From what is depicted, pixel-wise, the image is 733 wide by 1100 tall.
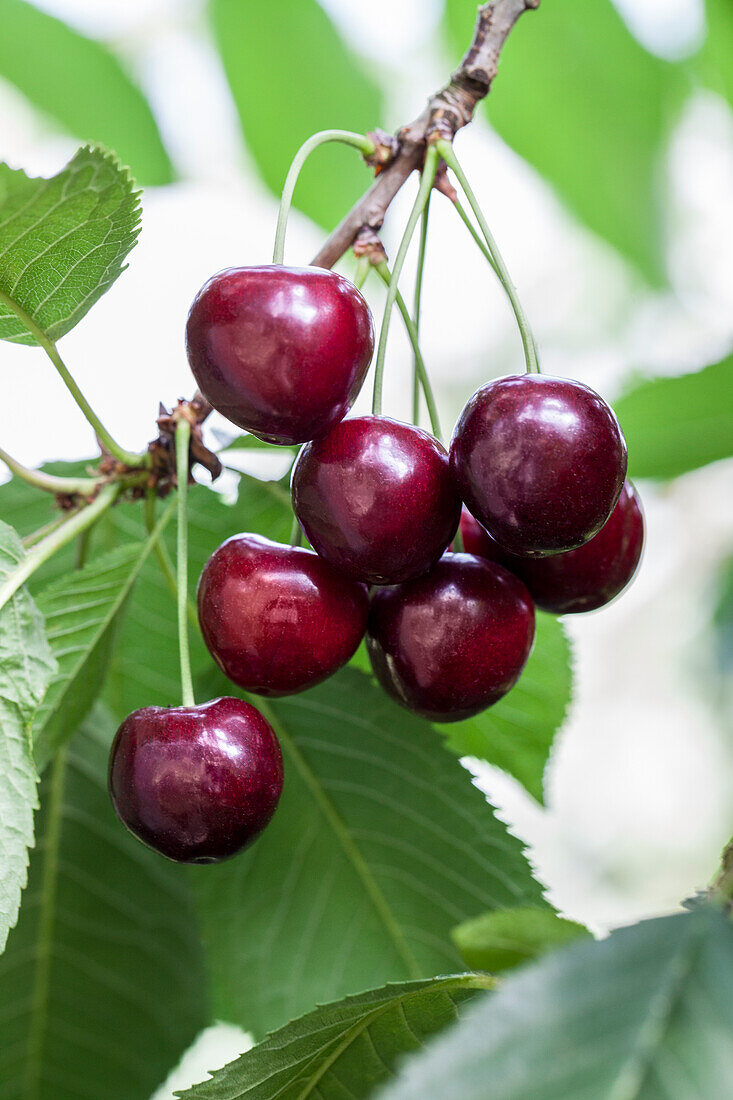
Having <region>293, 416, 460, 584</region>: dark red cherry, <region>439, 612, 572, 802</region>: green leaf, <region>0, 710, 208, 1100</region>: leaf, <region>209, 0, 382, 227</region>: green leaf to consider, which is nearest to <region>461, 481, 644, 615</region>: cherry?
<region>293, 416, 460, 584</region>: dark red cherry

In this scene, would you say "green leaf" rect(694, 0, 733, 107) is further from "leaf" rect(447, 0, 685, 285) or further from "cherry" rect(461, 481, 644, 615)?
"cherry" rect(461, 481, 644, 615)

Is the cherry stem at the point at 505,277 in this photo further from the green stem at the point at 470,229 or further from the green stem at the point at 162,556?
the green stem at the point at 162,556

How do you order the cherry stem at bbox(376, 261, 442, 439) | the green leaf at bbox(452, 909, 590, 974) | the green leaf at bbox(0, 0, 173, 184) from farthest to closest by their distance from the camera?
the green leaf at bbox(0, 0, 173, 184)
the cherry stem at bbox(376, 261, 442, 439)
the green leaf at bbox(452, 909, 590, 974)

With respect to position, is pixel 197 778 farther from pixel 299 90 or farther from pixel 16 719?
pixel 299 90

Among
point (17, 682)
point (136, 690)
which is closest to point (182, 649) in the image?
point (17, 682)

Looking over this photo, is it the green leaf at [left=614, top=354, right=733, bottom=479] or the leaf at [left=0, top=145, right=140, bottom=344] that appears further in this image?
the green leaf at [left=614, top=354, right=733, bottom=479]

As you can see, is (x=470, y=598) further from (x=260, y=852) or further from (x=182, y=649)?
(x=260, y=852)
